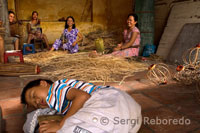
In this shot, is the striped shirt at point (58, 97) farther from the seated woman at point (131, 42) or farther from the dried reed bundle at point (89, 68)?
the seated woman at point (131, 42)

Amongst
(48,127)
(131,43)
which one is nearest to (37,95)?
(48,127)

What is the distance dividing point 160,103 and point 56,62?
2.39 metres

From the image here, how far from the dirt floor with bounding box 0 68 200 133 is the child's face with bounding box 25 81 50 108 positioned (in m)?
0.27

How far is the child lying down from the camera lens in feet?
3.62

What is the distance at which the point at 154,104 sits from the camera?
6.21 feet

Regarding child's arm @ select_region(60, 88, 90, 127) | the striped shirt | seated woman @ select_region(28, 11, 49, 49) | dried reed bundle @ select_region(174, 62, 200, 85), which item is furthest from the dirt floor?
seated woman @ select_region(28, 11, 49, 49)

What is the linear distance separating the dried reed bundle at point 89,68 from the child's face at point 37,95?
1.39 meters

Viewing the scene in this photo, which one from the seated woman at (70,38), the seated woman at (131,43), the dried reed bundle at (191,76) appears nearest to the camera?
the dried reed bundle at (191,76)

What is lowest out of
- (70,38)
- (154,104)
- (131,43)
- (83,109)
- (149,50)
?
(154,104)

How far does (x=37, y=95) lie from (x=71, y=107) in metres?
0.31

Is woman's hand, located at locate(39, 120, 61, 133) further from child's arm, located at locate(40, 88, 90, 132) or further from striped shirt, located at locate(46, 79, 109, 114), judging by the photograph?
striped shirt, located at locate(46, 79, 109, 114)

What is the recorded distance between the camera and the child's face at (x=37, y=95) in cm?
134

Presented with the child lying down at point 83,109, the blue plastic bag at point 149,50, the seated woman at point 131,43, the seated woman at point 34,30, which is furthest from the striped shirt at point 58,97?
the seated woman at point 34,30

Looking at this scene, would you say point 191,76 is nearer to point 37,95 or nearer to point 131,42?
point 131,42
